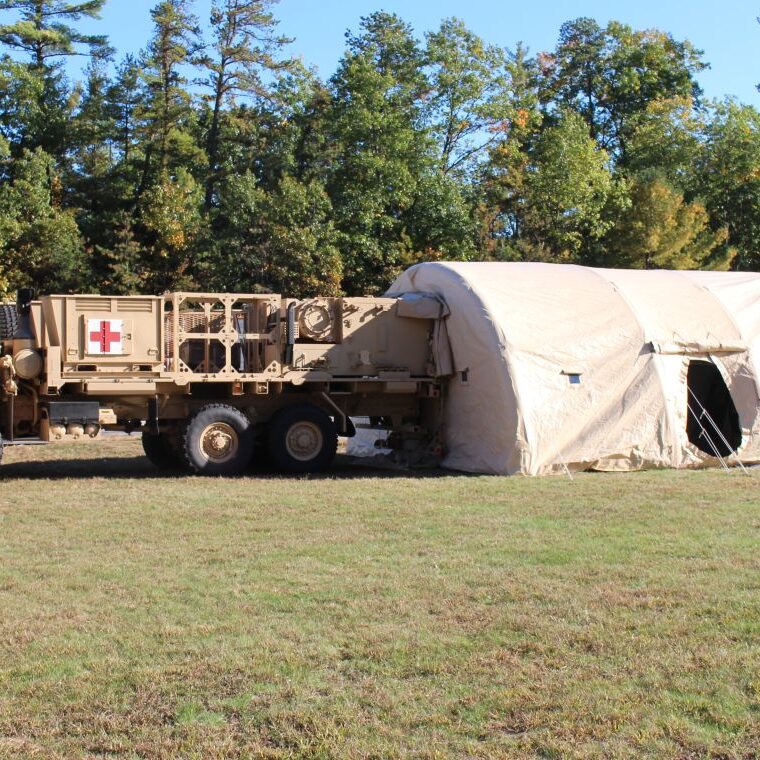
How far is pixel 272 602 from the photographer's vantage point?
298 inches

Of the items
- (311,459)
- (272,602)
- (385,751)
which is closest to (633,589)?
(272,602)

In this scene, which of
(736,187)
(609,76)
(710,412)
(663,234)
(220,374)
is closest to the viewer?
(220,374)

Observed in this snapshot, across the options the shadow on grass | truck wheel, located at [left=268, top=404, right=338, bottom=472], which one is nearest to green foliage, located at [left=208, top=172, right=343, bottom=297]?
the shadow on grass

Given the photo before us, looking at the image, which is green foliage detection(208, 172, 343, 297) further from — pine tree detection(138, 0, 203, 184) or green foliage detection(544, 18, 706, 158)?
green foliage detection(544, 18, 706, 158)

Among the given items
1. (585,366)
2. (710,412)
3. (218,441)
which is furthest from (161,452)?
(710,412)

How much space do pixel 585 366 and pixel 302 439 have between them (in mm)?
4167

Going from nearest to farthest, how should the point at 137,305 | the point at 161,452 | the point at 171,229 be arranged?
the point at 137,305
the point at 161,452
the point at 171,229

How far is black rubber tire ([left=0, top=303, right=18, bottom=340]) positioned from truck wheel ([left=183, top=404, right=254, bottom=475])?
264 centimetres

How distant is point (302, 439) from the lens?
53.8 ft

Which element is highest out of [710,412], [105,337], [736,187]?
[736,187]

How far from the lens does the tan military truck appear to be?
14.9 metres

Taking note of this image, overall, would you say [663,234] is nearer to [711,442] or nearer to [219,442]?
[711,442]

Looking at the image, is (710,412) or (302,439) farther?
(710,412)

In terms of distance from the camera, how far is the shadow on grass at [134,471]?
15852 millimetres
